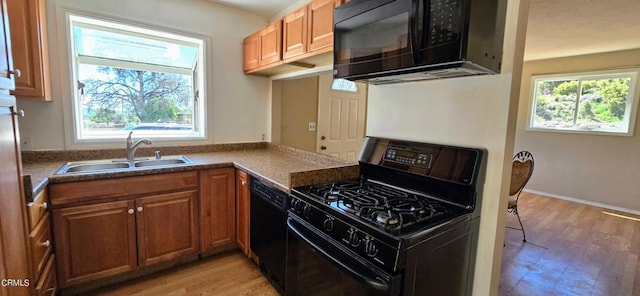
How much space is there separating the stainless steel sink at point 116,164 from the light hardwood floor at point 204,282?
2.79 feet

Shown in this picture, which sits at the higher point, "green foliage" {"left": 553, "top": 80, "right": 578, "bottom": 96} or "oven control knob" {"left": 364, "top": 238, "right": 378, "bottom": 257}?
"green foliage" {"left": 553, "top": 80, "right": 578, "bottom": 96}

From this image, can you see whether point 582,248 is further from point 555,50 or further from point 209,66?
point 209,66

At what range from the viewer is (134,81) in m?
2.65

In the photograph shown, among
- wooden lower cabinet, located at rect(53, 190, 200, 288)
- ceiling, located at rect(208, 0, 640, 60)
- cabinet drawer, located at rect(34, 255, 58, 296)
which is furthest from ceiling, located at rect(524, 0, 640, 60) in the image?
cabinet drawer, located at rect(34, 255, 58, 296)

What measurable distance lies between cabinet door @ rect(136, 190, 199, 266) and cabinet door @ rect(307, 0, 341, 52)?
1489 mm

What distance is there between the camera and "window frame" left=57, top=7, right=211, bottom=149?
7.40 feet

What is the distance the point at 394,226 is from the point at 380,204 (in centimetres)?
29

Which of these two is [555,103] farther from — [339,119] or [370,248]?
[370,248]

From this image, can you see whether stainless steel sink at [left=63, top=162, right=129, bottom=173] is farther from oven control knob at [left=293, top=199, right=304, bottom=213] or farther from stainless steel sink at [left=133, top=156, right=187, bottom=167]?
oven control knob at [left=293, top=199, right=304, bottom=213]

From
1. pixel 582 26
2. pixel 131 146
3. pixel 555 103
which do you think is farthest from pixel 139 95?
pixel 555 103

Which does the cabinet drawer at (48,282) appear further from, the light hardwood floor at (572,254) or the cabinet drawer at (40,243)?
the light hardwood floor at (572,254)

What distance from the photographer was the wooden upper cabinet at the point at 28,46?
1779 mm

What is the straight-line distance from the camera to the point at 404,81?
5.86 feet

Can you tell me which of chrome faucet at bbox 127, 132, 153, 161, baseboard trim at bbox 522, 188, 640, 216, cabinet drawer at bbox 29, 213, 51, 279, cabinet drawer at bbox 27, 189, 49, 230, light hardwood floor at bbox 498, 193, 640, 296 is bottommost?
light hardwood floor at bbox 498, 193, 640, 296
